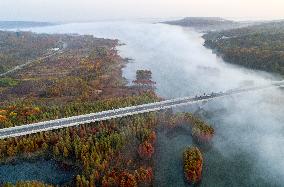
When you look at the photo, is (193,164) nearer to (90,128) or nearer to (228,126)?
(228,126)

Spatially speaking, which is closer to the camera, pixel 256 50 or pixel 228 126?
pixel 228 126

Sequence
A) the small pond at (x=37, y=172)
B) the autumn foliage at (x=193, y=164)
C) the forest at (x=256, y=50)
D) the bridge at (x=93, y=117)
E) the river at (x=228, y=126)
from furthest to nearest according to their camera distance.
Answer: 1. the forest at (x=256, y=50)
2. the bridge at (x=93, y=117)
3. the small pond at (x=37, y=172)
4. the river at (x=228, y=126)
5. the autumn foliage at (x=193, y=164)

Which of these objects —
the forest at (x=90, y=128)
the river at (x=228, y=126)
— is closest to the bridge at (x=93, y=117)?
the forest at (x=90, y=128)

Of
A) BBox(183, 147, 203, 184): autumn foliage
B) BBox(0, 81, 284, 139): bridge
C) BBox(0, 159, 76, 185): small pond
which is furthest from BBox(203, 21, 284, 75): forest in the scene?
BBox(0, 159, 76, 185): small pond

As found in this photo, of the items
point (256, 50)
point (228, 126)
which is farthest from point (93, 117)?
point (256, 50)

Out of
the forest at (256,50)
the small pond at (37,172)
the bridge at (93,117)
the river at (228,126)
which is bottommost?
the small pond at (37,172)

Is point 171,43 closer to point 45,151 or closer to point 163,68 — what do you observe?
point 163,68

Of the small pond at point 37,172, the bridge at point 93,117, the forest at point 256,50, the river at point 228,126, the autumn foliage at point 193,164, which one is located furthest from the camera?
the forest at point 256,50

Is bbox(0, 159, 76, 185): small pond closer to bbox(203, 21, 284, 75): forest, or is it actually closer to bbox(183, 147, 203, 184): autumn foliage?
bbox(183, 147, 203, 184): autumn foliage

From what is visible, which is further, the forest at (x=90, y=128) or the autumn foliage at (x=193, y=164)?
the forest at (x=90, y=128)

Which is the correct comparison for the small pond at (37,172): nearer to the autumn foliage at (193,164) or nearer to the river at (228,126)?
the river at (228,126)

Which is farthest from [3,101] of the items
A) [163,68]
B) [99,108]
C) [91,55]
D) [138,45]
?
[138,45]
